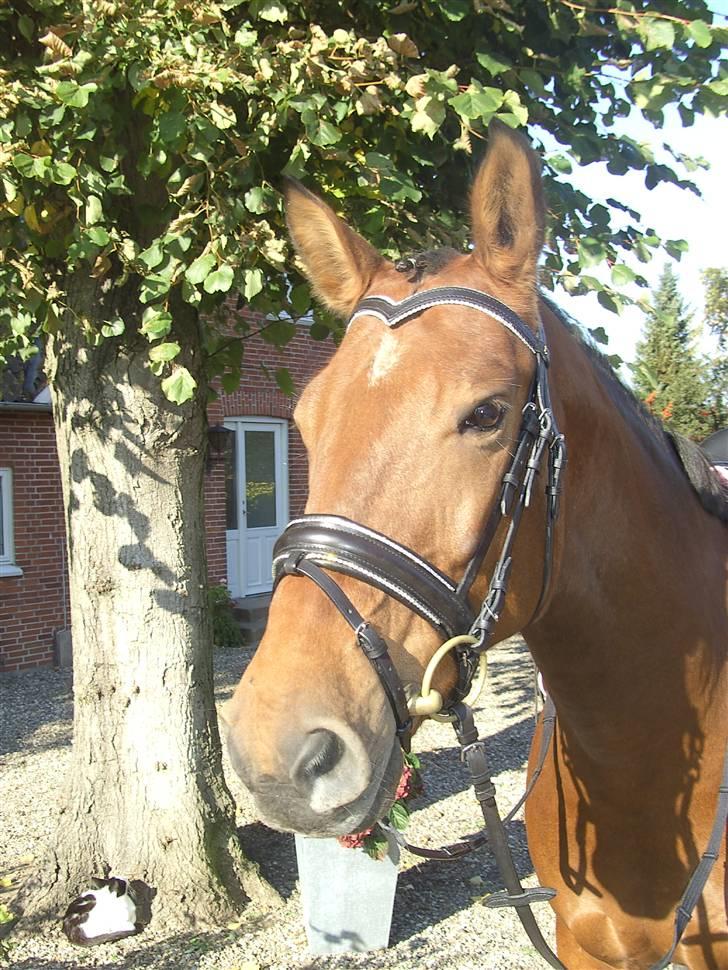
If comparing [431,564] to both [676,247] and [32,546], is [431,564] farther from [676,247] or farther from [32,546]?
[32,546]

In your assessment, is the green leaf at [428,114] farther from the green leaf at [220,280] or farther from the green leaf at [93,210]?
the green leaf at [93,210]

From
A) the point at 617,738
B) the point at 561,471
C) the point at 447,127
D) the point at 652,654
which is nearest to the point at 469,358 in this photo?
the point at 561,471

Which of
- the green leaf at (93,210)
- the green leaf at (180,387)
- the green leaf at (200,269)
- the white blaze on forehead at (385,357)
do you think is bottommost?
the white blaze on forehead at (385,357)

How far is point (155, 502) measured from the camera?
4.13 metres

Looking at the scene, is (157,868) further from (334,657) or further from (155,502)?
(334,657)

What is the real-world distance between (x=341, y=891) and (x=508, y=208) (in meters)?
3.41

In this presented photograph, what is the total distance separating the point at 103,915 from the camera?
3939 mm

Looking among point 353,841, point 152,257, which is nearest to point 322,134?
point 152,257

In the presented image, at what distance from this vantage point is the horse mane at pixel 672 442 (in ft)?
7.16

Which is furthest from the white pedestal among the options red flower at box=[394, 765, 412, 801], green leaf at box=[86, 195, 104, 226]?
green leaf at box=[86, 195, 104, 226]

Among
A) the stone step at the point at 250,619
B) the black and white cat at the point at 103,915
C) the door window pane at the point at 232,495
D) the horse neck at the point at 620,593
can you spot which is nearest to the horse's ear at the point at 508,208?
the horse neck at the point at 620,593

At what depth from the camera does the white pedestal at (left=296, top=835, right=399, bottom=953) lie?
3.96m

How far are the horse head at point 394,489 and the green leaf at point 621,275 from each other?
4.07 feet

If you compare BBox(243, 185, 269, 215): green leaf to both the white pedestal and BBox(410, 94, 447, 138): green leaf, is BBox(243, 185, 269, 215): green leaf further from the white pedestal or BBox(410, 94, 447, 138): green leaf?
the white pedestal
